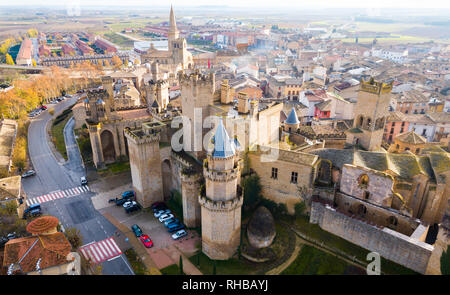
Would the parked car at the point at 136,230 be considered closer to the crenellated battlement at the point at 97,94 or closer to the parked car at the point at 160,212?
the parked car at the point at 160,212

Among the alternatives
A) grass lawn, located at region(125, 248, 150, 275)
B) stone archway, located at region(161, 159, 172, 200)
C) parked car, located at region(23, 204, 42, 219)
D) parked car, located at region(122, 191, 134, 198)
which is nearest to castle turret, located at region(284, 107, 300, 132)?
stone archway, located at region(161, 159, 172, 200)

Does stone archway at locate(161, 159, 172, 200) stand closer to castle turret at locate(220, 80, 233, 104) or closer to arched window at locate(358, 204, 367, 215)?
castle turret at locate(220, 80, 233, 104)

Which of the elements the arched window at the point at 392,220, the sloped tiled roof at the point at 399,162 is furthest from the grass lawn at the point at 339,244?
the sloped tiled roof at the point at 399,162

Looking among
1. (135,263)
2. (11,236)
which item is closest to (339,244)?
(135,263)

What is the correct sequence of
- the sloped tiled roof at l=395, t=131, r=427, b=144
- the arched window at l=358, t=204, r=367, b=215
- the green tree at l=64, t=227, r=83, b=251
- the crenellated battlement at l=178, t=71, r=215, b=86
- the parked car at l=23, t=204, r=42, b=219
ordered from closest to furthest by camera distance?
the green tree at l=64, t=227, r=83, b=251 < the arched window at l=358, t=204, r=367, b=215 < the crenellated battlement at l=178, t=71, r=215, b=86 < the parked car at l=23, t=204, r=42, b=219 < the sloped tiled roof at l=395, t=131, r=427, b=144

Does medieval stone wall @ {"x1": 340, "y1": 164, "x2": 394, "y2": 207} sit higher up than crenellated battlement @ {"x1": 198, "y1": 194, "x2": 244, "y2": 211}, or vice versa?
medieval stone wall @ {"x1": 340, "y1": 164, "x2": 394, "y2": 207}

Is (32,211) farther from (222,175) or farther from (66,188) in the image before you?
(222,175)
